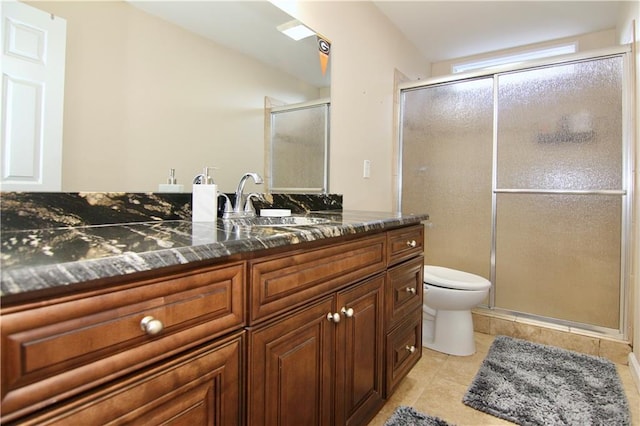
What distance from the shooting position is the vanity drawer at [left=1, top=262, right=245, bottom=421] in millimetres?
431

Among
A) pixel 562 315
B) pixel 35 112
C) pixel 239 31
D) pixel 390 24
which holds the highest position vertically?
pixel 390 24

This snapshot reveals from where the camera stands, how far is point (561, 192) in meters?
2.22

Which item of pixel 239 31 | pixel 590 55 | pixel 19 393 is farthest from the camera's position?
pixel 590 55

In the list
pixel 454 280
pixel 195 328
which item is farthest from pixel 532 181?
pixel 195 328

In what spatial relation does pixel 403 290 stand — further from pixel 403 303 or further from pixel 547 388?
pixel 547 388

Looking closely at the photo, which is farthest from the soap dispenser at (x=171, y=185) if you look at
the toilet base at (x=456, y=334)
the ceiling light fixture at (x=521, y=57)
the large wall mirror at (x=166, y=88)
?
the ceiling light fixture at (x=521, y=57)

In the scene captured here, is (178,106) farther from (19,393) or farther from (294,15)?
(19,393)

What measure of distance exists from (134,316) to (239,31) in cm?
127

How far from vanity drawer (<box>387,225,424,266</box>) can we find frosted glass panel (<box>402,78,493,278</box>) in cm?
108

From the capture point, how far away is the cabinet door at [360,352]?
1097mm

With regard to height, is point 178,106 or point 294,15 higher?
point 294,15

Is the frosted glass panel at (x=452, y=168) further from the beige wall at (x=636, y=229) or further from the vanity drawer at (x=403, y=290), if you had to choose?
the vanity drawer at (x=403, y=290)

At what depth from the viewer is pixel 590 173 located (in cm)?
214

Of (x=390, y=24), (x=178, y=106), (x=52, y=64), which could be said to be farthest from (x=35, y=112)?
(x=390, y=24)
